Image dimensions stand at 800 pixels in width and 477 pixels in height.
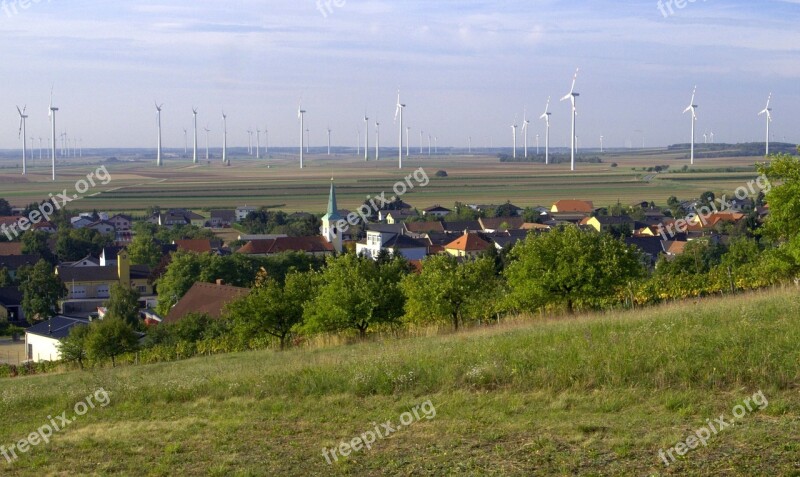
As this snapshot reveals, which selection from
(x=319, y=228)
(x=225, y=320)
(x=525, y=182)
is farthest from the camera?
(x=525, y=182)

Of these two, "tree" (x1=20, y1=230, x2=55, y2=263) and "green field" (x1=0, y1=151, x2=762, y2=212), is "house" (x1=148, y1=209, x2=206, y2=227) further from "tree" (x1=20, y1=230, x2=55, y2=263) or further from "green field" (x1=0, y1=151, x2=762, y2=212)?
"tree" (x1=20, y1=230, x2=55, y2=263)

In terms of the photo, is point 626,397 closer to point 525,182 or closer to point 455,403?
point 455,403

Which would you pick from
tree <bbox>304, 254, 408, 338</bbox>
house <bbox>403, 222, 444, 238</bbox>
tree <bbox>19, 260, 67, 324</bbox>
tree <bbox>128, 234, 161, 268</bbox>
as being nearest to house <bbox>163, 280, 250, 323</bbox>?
tree <bbox>19, 260, 67, 324</bbox>

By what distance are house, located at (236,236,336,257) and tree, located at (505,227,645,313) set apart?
48651 millimetres

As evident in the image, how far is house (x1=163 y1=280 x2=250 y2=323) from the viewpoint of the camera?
139 ft

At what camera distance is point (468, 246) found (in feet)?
246

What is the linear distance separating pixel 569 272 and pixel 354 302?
19.6 feet

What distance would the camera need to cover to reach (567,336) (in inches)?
620

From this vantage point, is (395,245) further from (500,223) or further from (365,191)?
(365,191)

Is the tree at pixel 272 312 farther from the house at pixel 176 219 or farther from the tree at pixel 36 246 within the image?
the house at pixel 176 219

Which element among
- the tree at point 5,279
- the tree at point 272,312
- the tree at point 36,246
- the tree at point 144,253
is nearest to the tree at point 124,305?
the tree at point 272,312

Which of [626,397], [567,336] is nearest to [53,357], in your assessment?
[567,336]

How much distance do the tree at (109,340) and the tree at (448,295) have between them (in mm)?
9357

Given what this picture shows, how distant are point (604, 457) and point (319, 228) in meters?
87.8
